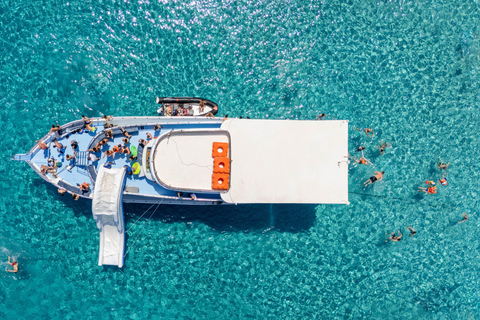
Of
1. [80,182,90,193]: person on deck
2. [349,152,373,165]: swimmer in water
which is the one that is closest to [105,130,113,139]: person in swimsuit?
[80,182,90,193]: person on deck

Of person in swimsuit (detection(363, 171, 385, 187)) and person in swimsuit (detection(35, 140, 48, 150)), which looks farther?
person in swimsuit (detection(363, 171, 385, 187))

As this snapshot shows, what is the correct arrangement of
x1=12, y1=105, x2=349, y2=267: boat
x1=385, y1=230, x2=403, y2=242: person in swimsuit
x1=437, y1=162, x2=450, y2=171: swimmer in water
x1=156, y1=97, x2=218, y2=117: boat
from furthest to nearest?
x1=437, y1=162, x2=450, y2=171: swimmer in water → x1=385, y1=230, x2=403, y2=242: person in swimsuit → x1=156, y1=97, x2=218, y2=117: boat → x1=12, y1=105, x2=349, y2=267: boat

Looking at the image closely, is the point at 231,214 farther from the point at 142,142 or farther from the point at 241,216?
the point at 142,142

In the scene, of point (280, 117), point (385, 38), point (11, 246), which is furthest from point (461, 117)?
point (11, 246)

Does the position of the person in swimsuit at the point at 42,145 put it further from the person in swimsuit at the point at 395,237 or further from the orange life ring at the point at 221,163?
the person in swimsuit at the point at 395,237

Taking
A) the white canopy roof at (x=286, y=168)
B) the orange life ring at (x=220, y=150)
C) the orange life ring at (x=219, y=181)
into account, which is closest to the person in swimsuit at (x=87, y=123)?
the orange life ring at (x=220, y=150)

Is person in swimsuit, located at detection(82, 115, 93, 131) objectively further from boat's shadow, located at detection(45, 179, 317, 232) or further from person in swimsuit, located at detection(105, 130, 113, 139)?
boat's shadow, located at detection(45, 179, 317, 232)

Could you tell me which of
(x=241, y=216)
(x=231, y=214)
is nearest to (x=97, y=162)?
(x=231, y=214)
